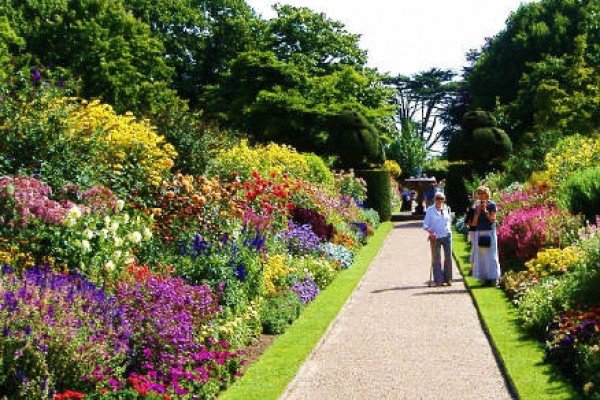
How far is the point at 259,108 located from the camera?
38.5 meters

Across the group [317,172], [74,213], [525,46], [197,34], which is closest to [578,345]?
[74,213]

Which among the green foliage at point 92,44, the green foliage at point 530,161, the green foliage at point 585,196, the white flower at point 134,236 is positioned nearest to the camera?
the white flower at point 134,236

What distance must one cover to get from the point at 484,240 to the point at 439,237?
0.90m

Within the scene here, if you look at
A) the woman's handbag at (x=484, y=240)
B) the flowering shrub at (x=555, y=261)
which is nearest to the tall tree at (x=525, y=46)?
the woman's handbag at (x=484, y=240)

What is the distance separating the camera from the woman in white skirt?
1398 centimetres

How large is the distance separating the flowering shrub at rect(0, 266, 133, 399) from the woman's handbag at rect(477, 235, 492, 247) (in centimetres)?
802

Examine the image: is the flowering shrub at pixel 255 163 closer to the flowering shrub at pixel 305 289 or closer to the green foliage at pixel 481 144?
the flowering shrub at pixel 305 289

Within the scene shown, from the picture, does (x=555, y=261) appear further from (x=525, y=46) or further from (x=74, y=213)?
(x=525, y=46)

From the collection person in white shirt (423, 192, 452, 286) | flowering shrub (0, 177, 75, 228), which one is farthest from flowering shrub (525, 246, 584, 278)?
flowering shrub (0, 177, 75, 228)

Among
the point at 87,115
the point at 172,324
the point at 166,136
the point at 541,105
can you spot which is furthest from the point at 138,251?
the point at 541,105

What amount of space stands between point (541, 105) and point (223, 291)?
25.6 meters

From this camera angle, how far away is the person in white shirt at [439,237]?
1452 centimetres

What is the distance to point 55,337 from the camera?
6359 millimetres

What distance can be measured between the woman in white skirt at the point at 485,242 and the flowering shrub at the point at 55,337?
8040 millimetres
